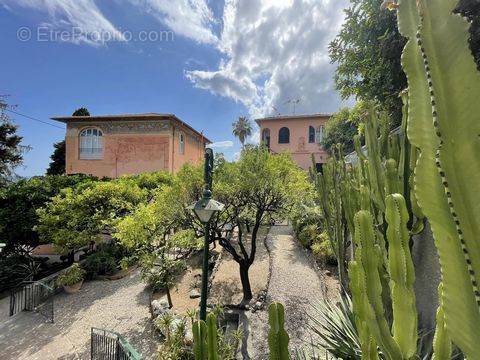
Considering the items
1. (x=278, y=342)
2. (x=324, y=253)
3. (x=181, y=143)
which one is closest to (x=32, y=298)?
(x=324, y=253)

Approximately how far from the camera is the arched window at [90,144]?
73.0 feet

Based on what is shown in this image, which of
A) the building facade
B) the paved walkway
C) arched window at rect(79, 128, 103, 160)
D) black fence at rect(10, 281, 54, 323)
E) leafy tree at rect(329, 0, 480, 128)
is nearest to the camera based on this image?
leafy tree at rect(329, 0, 480, 128)

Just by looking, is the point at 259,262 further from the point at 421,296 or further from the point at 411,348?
the point at 411,348

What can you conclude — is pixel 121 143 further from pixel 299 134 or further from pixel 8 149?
pixel 299 134

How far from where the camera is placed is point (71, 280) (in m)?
9.80

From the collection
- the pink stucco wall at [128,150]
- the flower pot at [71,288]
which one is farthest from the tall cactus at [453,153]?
the pink stucco wall at [128,150]

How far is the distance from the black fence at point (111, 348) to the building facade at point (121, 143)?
52.5 feet

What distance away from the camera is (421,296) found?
160 inches

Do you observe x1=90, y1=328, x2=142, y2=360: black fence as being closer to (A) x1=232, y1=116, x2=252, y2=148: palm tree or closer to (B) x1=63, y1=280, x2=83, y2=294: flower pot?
(B) x1=63, y1=280, x2=83, y2=294: flower pot

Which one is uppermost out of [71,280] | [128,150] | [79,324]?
[128,150]

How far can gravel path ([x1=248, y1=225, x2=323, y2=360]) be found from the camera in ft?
19.5

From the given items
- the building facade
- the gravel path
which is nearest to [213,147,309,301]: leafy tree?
the gravel path

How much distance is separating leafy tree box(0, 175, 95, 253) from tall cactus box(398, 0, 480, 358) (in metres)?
13.7

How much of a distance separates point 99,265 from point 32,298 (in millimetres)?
2423
